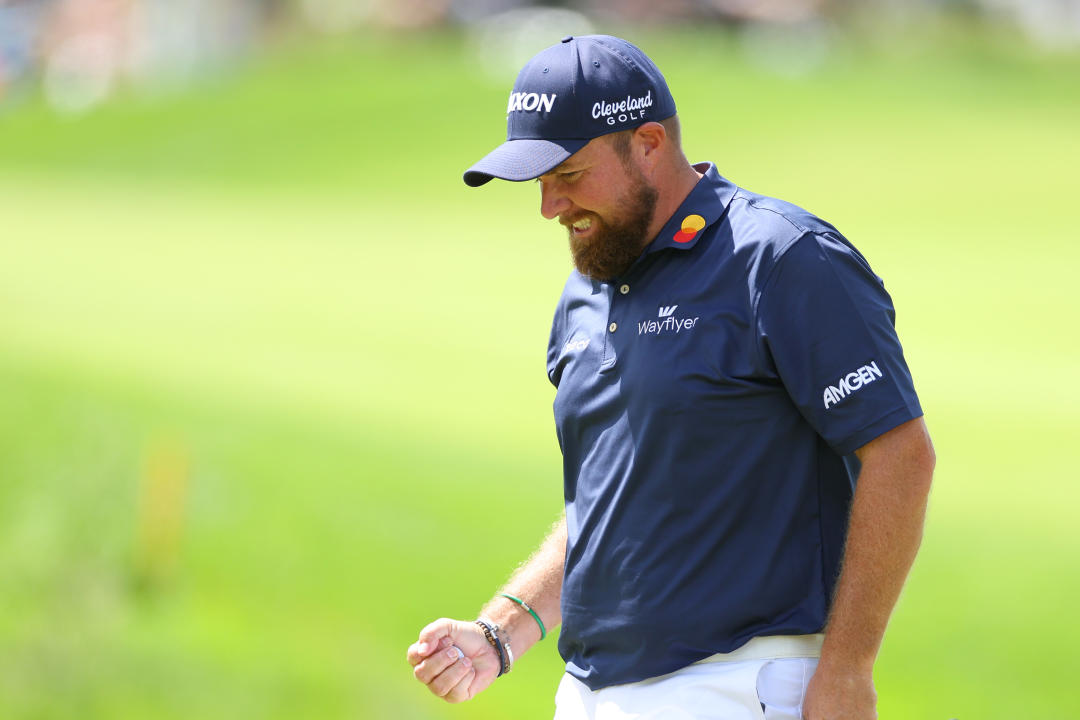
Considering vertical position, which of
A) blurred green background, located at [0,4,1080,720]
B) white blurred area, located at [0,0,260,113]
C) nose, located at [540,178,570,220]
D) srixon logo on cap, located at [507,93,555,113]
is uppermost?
white blurred area, located at [0,0,260,113]

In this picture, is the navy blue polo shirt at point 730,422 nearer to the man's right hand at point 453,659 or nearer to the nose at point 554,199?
the nose at point 554,199

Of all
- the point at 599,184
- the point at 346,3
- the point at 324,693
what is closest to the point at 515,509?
the point at 324,693

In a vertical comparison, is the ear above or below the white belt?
above

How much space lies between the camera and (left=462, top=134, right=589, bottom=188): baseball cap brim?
114 inches

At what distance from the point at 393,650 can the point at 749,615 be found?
5737mm

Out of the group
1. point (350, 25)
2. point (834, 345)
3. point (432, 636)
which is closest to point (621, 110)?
point (834, 345)

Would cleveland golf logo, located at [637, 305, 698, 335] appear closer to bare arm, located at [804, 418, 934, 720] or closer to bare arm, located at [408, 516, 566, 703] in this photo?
bare arm, located at [804, 418, 934, 720]

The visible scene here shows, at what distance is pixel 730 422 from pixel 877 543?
333 mm

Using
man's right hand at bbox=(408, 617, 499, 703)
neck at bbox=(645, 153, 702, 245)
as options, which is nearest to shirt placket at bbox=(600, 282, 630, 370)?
neck at bbox=(645, 153, 702, 245)

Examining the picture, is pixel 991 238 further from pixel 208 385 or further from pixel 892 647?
pixel 892 647

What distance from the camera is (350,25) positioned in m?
52.7

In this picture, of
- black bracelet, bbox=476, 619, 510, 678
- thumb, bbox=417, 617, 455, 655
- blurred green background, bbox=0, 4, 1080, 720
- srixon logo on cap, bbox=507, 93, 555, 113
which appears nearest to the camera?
srixon logo on cap, bbox=507, 93, 555, 113

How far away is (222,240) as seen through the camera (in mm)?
20984

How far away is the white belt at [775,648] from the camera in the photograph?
111 inches
